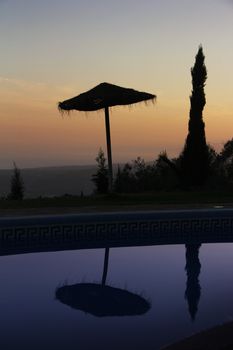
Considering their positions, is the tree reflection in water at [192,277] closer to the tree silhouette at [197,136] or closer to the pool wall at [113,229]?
the pool wall at [113,229]

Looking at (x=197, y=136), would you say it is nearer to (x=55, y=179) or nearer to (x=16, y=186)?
(x=16, y=186)

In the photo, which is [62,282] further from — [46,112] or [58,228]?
[46,112]

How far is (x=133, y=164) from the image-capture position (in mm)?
17906

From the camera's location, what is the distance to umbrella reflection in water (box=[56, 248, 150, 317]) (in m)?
3.98

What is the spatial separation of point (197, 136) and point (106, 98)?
534 centimetres

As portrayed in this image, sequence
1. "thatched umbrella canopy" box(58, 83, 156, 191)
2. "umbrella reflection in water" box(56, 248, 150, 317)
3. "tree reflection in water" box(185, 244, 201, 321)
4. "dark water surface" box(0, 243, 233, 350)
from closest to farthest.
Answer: "dark water surface" box(0, 243, 233, 350), "umbrella reflection in water" box(56, 248, 150, 317), "tree reflection in water" box(185, 244, 201, 321), "thatched umbrella canopy" box(58, 83, 156, 191)

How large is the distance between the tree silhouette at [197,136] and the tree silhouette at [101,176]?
2.28 metres

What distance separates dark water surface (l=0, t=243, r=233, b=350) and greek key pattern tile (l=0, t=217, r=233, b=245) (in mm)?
600

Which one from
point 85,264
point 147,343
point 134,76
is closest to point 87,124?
point 134,76

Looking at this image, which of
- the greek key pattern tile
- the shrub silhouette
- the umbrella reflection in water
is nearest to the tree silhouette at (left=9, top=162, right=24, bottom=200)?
the shrub silhouette

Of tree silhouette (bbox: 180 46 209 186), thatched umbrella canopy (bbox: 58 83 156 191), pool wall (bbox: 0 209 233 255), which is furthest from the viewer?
tree silhouette (bbox: 180 46 209 186)

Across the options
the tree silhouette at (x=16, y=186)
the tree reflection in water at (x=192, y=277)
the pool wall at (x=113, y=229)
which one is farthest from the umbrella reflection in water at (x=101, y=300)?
the tree silhouette at (x=16, y=186)

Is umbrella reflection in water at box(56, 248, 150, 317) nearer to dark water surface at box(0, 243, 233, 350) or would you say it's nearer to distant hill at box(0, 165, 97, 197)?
dark water surface at box(0, 243, 233, 350)

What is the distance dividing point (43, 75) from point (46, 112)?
2.45m
